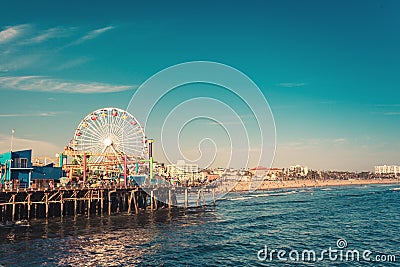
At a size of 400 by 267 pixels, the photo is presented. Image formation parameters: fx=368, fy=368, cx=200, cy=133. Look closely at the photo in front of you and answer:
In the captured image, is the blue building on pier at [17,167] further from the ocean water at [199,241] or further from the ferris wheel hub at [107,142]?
the ferris wheel hub at [107,142]

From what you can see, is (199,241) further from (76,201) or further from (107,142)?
(107,142)

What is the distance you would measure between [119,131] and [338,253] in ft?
167

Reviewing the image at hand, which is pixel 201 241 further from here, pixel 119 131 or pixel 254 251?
pixel 119 131

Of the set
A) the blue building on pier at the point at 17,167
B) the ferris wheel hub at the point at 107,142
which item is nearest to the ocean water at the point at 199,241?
the blue building on pier at the point at 17,167

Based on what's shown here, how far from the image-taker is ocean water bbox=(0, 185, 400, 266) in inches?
1220

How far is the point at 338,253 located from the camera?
33.5 m

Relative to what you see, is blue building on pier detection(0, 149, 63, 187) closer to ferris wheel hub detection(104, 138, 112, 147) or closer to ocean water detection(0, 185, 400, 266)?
ocean water detection(0, 185, 400, 266)

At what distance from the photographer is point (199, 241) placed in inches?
1539

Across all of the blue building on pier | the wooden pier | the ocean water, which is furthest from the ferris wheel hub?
the ocean water

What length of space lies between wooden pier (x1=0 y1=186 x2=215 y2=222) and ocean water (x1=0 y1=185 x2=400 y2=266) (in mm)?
3472

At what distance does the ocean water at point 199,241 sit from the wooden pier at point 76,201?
347cm

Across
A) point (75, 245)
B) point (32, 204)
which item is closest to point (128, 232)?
point (75, 245)

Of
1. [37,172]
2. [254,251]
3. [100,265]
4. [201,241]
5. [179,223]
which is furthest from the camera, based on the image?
[37,172]

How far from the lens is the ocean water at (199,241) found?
102 ft
